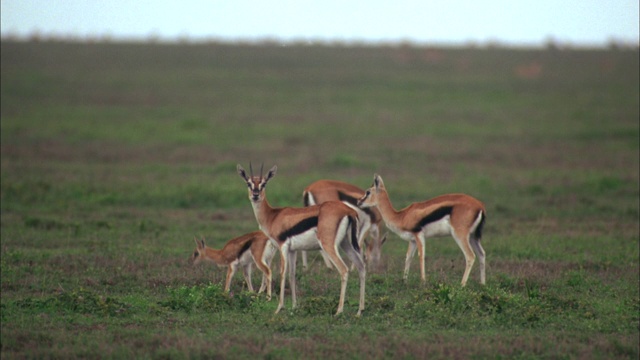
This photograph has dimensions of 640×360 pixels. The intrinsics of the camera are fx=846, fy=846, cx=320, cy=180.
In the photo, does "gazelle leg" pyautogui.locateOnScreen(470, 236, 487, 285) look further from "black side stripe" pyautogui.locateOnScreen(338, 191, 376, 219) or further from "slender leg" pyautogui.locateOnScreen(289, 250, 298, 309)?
"slender leg" pyautogui.locateOnScreen(289, 250, 298, 309)

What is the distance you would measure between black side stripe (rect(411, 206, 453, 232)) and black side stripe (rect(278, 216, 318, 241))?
2158 millimetres

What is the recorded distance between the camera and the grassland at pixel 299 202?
27.3 ft

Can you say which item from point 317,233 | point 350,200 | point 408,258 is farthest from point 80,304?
point 350,200

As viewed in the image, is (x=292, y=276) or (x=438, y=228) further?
(x=438, y=228)

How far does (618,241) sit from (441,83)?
3114 cm

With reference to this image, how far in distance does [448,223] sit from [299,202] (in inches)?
237

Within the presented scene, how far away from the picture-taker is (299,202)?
1655cm

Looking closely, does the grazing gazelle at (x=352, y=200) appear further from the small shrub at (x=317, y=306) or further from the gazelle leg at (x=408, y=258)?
the small shrub at (x=317, y=306)

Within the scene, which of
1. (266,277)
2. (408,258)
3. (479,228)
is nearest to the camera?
(266,277)

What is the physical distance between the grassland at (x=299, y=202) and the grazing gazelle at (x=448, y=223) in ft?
1.25

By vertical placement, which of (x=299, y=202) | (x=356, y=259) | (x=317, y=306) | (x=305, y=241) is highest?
(x=305, y=241)

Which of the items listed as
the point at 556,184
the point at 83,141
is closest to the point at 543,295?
the point at 556,184

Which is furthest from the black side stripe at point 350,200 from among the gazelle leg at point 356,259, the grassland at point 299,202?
the gazelle leg at point 356,259

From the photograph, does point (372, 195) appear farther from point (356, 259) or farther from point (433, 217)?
point (356, 259)
